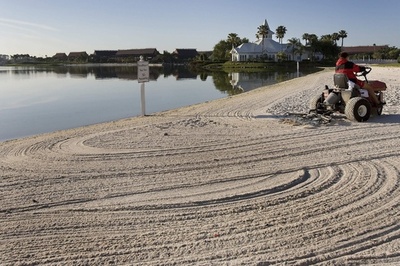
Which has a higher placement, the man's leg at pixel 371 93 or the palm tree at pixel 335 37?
the palm tree at pixel 335 37

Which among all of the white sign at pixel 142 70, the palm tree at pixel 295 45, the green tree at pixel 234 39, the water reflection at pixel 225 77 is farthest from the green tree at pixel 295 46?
the white sign at pixel 142 70

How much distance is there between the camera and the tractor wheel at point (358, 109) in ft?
30.9

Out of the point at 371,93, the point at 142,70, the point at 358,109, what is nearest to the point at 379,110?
the point at 371,93

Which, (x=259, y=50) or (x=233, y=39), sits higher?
(x=233, y=39)

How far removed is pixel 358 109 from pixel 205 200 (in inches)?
243

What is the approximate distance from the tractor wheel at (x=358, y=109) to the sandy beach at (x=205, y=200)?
1.05m

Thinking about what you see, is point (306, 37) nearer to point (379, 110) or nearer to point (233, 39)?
point (233, 39)

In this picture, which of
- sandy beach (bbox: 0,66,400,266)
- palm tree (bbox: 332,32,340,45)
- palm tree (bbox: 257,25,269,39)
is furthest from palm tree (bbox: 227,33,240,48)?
sandy beach (bbox: 0,66,400,266)

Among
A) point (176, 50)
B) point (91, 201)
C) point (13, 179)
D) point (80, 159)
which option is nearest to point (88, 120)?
point (80, 159)

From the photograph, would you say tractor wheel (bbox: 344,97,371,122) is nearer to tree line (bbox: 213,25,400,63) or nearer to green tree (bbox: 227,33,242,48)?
tree line (bbox: 213,25,400,63)

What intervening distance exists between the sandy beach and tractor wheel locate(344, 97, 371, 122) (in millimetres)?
1054

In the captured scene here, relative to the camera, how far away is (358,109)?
9.45 meters

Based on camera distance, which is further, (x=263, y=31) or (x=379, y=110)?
(x=263, y=31)

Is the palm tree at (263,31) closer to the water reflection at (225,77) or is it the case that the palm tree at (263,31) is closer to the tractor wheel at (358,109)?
the water reflection at (225,77)
